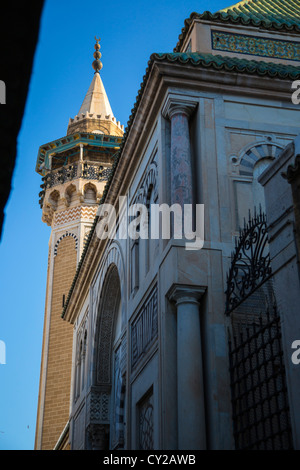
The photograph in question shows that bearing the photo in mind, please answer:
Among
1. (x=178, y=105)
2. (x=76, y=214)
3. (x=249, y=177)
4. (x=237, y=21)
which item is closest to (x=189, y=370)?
(x=249, y=177)

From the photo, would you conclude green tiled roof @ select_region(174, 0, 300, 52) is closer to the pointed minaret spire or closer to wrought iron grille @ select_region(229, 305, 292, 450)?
wrought iron grille @ select_region(229, 305, 292, 450)

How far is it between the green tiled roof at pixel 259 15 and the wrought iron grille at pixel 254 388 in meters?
6.32

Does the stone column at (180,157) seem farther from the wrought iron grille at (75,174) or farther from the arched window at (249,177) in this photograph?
the wrought iron grille at (75,174)

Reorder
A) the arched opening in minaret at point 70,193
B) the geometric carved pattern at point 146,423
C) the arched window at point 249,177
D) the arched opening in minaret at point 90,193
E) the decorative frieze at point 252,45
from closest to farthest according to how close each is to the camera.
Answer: the geometric carved pattern at point 146,423 < the arched window at point 249,177 < the decorative frieze at point 252,45 < the arched opening in minaret at point 90,193 < the arched opening in minaret at point 70,193

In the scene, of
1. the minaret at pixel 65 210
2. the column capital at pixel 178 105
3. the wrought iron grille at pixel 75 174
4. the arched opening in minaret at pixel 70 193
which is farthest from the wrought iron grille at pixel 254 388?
the wrought iron grille at pixel 75 174

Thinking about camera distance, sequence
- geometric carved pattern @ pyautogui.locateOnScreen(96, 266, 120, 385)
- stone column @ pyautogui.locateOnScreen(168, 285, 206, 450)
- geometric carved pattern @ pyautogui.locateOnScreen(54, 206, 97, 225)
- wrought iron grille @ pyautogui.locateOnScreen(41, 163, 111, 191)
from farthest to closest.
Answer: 1. wrought iron grille @ pyautogui.locateOnScreen(41, 163, 111, 191)
2. geometric carved pattern @ pyautogui.locateOnScreen(54, 206, 97, 225)
3. geometric carved pattern @ pyautogui.locateOnScreen(96, 266, 120, 385)
4. stone column @ pyautogui.locateOnScreen(168, 285, 206, 450)

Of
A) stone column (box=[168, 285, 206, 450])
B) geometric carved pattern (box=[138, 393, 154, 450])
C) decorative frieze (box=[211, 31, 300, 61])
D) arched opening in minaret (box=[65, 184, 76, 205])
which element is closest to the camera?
stone column (box=[168, 285, 206, 450])

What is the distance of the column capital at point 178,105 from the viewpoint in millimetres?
10828

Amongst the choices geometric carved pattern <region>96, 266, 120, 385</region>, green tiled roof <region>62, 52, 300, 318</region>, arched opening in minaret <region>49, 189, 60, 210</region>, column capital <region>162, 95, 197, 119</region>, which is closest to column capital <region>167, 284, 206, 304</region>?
column capital <region>162, 95, 197, 119</region>

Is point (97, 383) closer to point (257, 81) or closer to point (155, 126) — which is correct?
point (155, 126)

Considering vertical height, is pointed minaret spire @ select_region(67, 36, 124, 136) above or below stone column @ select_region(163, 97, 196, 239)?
above

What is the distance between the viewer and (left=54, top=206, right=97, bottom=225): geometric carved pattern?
27344 mm
